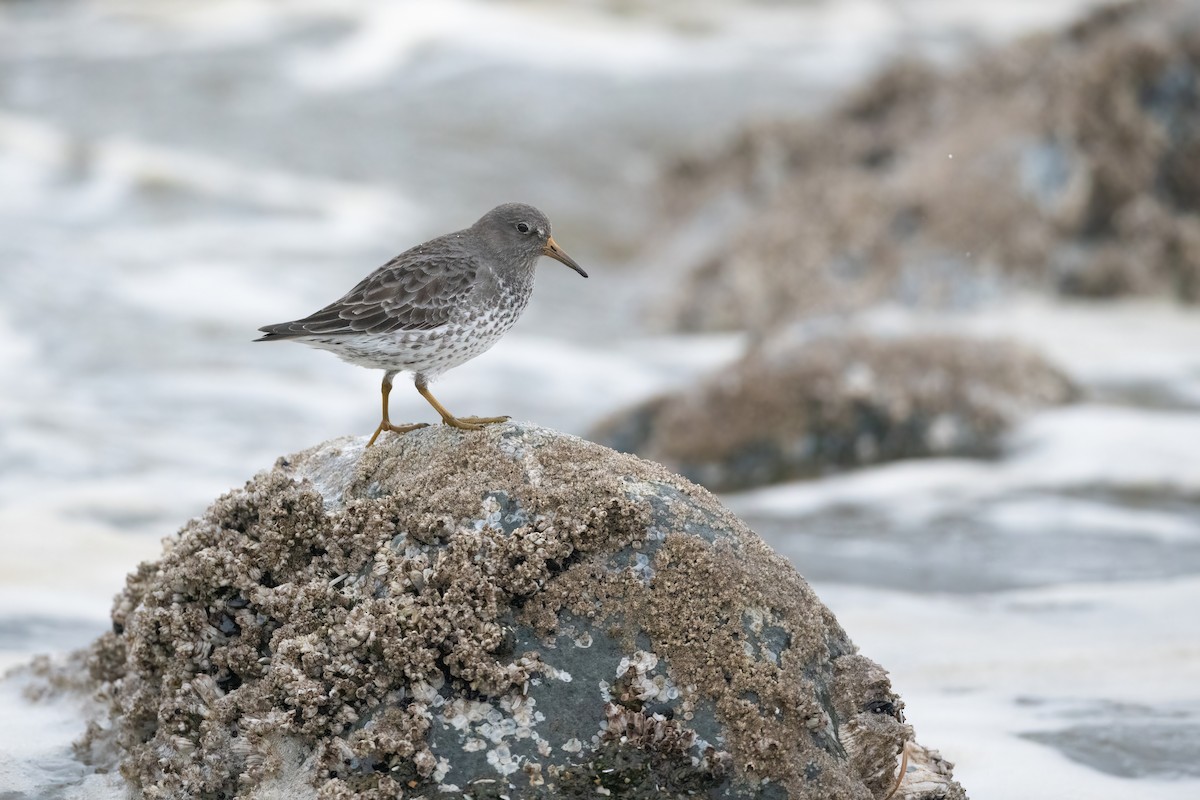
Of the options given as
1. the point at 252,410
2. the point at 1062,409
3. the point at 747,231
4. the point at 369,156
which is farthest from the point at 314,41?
the point at 1062,409

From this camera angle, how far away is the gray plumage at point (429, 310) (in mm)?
6066

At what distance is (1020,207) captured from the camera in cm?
1691

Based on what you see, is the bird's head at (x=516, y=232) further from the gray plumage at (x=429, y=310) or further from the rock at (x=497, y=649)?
the rock at (x=497, y=649)

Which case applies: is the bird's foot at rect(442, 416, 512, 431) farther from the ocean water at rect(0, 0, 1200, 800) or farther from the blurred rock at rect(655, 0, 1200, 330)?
the blurred rock at rect(655, 0, 1200, 330)

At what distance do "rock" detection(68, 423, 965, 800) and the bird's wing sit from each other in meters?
0.65

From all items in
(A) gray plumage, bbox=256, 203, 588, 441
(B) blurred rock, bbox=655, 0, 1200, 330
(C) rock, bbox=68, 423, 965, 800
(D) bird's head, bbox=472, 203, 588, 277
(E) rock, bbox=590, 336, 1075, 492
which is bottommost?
(C) rock, bbox=68, 423, 965, 800

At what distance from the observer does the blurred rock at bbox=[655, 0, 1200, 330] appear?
54.3 ft

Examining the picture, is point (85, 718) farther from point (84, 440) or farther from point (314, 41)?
point (314, 41)

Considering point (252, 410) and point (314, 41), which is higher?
point (314, 41)

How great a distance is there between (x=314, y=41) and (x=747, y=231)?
54.6ft

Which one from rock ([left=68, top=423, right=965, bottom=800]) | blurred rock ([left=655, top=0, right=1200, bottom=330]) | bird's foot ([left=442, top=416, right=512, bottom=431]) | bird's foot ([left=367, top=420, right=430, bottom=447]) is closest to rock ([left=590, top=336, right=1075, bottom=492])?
blurred rock ([left=655, top=0, right=1200, bottom=330])

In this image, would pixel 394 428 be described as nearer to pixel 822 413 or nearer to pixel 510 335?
pixel 822 413

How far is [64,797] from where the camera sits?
5.71m

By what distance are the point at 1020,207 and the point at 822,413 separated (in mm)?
6148
